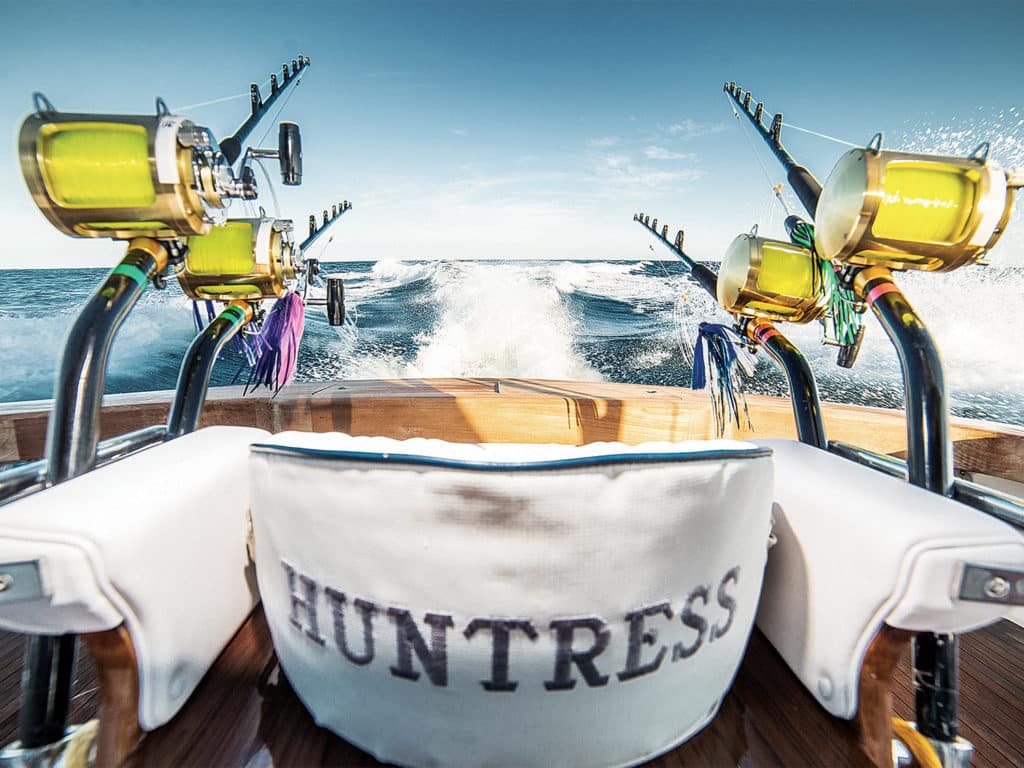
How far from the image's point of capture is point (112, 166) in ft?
2.22

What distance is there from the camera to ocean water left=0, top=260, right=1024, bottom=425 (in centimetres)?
465

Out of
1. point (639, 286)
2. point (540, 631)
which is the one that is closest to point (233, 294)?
point (540, 631)

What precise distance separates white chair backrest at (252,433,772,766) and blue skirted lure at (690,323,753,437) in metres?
0.59

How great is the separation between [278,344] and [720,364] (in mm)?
907

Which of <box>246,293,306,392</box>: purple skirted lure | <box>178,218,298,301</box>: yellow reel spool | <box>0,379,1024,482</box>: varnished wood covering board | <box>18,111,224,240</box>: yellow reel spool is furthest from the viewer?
<box>0,379,1024,482</box>: varnished wood covering board

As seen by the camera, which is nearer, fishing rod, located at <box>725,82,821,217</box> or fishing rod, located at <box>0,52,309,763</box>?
fishing rod, located at <box>0,52,309,763</box>

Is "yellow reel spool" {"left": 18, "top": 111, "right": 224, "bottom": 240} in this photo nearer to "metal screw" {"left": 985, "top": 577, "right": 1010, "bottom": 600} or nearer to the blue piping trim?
the blue piping trim

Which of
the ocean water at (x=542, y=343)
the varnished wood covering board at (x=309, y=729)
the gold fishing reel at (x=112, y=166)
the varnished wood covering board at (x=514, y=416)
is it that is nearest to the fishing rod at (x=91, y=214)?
the gold fishing reel at (x=112, y=166)

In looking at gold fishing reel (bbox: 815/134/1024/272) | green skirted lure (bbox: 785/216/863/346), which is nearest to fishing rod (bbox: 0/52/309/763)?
gold fishing reel (bbox: 815/134/1024/272)

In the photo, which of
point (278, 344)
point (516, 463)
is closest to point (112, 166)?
point (278, 344)

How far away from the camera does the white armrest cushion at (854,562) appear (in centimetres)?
47

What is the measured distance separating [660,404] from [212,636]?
121 centimetres

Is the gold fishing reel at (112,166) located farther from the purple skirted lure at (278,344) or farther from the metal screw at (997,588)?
the metal screw at (997,588)

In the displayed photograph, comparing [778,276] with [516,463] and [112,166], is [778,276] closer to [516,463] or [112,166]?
[516,463]
